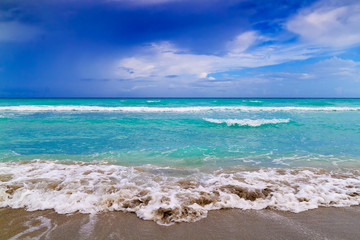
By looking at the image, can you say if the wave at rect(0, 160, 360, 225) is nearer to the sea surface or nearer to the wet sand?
the sea surface

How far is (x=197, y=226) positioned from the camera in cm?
291

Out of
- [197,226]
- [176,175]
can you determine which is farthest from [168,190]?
[197,226]

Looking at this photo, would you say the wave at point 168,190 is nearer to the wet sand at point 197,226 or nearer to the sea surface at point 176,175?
the sea surface at point 176,175

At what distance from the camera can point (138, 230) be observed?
2.83 metres

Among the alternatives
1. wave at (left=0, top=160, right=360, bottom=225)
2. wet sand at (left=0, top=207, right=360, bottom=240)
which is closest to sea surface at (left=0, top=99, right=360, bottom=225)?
wave at (left=0, top=160, right=360, bottom=225)

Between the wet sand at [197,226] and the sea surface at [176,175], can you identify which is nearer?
the wet sand at [197,226]

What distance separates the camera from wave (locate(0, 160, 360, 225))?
3402 mm

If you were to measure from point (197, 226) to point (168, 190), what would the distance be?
1.18m

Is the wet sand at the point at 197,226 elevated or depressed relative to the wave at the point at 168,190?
depressed

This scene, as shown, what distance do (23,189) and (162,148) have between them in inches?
173

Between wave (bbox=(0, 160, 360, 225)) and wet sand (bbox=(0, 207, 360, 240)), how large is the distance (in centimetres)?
17

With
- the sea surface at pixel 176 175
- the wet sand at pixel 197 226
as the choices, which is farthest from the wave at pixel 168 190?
the wet sand at pixel 197 226

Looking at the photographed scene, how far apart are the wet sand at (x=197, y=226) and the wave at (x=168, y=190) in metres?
0.17

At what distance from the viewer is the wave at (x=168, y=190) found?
11.2 feet
